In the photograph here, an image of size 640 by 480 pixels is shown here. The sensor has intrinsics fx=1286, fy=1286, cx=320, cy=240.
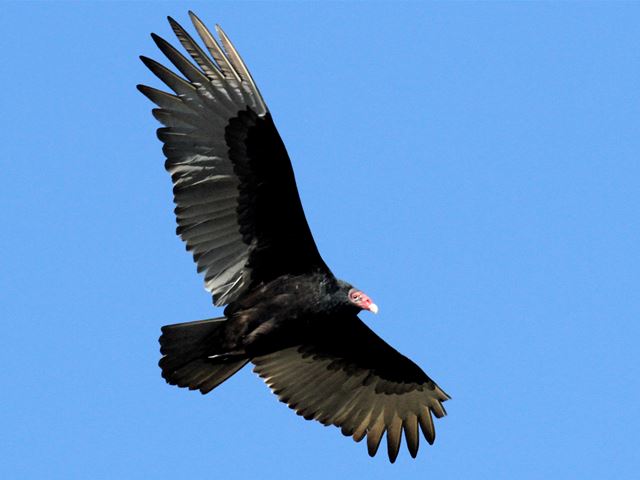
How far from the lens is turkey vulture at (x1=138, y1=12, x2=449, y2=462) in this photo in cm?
895

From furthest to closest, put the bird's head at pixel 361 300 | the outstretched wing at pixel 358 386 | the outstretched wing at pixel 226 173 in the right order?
the outstretched wing at pixel 358 386
the bird's head at pixel 361 300
the outstretched wing at pixel 226 173

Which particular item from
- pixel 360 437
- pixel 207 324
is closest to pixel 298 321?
pixel 207 324

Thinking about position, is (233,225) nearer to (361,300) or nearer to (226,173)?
(226,173)

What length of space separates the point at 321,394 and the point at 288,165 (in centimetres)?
206

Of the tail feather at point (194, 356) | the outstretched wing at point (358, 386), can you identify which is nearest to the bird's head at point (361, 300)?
the outstretched wing at point (358, 386)


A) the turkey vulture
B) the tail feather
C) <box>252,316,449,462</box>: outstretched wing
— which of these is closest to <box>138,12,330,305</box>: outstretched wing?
the turkey vulture

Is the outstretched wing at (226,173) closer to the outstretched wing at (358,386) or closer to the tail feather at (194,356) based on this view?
the tail feather at (194,356)

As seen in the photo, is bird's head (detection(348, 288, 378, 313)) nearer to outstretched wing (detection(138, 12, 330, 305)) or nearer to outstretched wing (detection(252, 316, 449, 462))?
outstretched wing (detection(138, 12, 330, 305))

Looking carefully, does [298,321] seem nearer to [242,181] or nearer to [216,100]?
[242,181]

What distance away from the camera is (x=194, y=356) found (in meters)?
9.27

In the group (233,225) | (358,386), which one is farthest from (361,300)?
(358,386)

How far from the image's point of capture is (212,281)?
9273 mm

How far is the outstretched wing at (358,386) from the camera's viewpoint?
995cm

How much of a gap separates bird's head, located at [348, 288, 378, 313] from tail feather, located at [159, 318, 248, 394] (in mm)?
938
